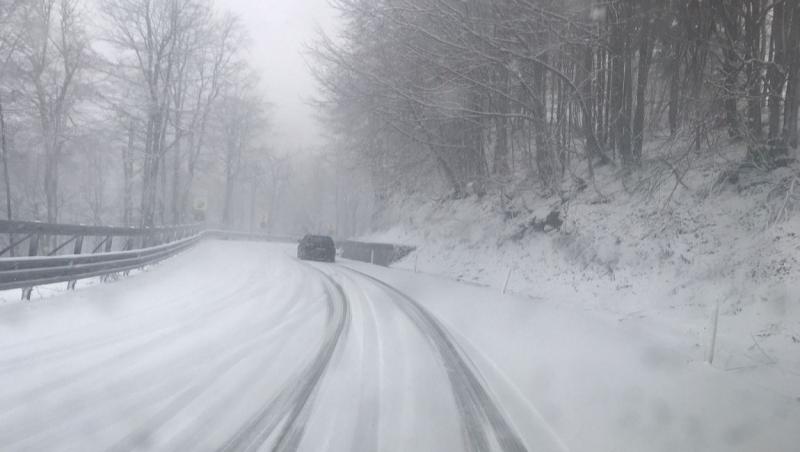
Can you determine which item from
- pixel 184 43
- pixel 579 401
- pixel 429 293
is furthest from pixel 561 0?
pixel 184 43

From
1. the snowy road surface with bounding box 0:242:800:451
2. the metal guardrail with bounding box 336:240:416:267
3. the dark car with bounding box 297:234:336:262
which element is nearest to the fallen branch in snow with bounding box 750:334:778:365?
the snowy road surface with bounding box 0:242:800:451

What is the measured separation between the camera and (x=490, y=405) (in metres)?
4.91

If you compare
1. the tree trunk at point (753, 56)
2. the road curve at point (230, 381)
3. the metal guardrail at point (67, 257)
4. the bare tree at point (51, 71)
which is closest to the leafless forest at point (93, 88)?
the bare tree at point (51, 71)

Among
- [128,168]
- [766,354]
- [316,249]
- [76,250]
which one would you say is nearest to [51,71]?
[128,168]

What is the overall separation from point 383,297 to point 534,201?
943 centimetres

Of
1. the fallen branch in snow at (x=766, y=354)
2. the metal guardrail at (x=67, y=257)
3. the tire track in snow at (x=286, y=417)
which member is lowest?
the tire track in snow at (x=286, y=417)

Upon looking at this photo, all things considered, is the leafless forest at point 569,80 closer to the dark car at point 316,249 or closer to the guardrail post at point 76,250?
the dark car at point 316,249

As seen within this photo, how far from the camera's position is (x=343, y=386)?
5016 millimetres

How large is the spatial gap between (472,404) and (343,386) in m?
1.30

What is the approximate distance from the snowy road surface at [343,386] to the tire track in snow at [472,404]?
0.02 meters

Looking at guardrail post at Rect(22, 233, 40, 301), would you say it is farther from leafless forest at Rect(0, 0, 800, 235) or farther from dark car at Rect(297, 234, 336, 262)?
dark car at Rect(297, 234, 336, 262)

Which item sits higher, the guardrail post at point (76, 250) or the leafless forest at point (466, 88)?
the leafless forest at point (466, 88)

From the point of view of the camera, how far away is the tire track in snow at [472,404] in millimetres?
3975

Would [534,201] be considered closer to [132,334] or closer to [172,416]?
[132,334]
